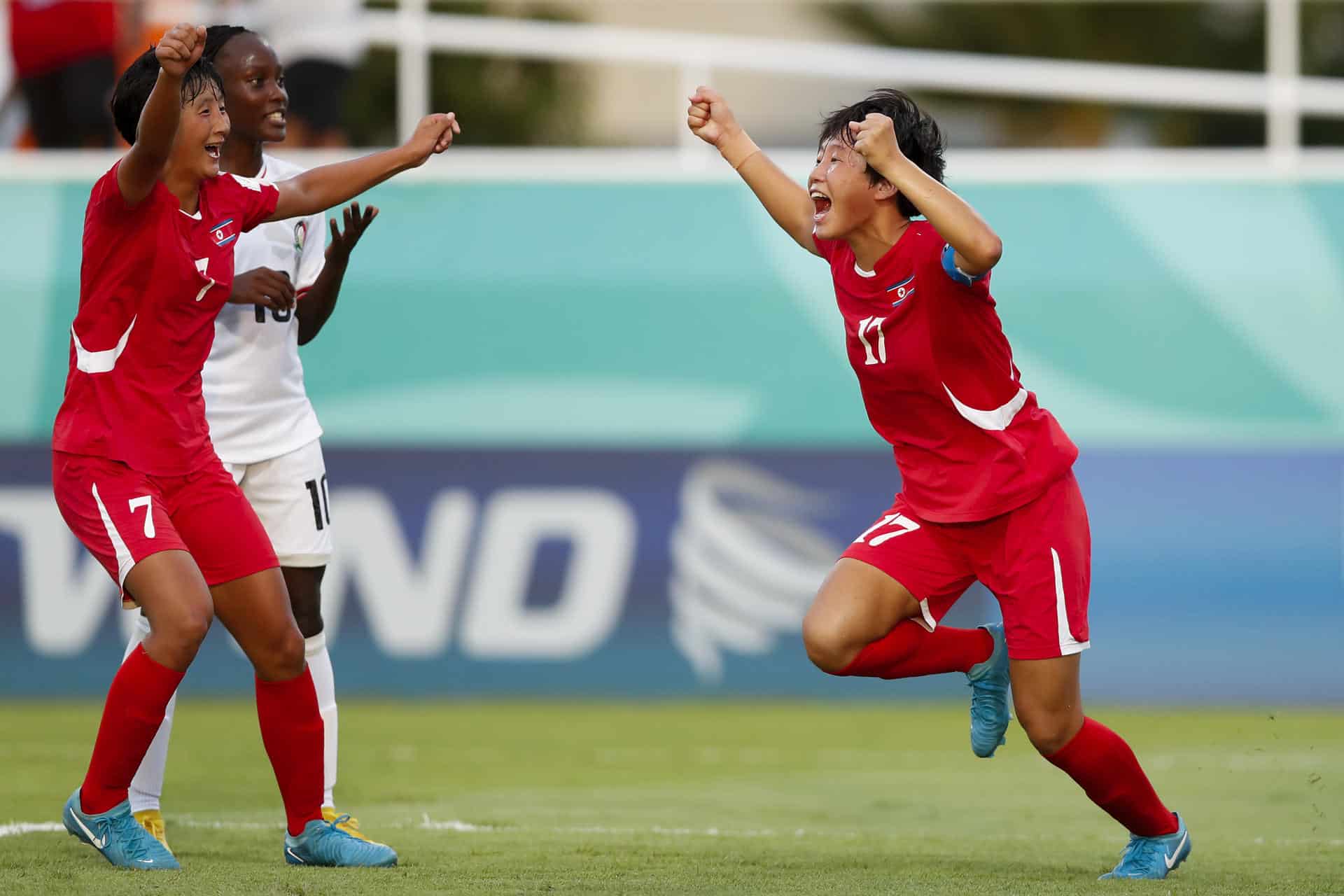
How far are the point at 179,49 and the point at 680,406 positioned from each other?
613 cm

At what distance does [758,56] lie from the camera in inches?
440

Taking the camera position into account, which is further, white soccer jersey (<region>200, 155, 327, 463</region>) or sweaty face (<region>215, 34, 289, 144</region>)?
white soccer jersey (<region>200, 155, 327, 463</region>)

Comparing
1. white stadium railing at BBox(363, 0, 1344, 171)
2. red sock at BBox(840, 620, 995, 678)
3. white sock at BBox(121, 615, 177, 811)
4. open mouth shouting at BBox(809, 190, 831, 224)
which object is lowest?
white sock at BBox(121, 615, 177, 811)

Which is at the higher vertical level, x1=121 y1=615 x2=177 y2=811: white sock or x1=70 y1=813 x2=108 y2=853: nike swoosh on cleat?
x1=70 y1=813 x2=108 y2=853: nike swoosh on cleat

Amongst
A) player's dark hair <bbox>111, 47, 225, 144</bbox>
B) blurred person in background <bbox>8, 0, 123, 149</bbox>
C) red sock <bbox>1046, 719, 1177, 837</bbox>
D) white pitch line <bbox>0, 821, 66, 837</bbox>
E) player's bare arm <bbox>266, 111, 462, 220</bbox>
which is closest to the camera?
player's dark hair <bbox>111, 47, 225, 144</bbox>

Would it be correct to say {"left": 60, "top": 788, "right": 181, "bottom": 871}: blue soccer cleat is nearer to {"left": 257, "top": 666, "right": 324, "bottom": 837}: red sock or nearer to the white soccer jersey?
{"left": 257, "top": 666, "right": 324, "bottom": 837}: red sock

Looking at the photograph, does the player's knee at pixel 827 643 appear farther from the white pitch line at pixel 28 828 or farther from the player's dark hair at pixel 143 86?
the white pitch line at pixel 28 828

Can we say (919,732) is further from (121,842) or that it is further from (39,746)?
(121,842)

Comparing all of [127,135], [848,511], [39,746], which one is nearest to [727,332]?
[848,511]

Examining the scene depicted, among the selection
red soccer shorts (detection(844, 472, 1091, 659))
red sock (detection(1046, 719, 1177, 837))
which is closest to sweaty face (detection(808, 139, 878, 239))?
red soccer shorts (detection(844, 472, 1091, 659))

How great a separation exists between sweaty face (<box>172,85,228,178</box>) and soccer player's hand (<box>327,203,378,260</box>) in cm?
63

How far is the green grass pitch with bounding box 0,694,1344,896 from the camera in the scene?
5.29 m

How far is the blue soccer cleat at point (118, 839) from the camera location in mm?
5227

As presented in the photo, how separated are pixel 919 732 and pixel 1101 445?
209 cm
